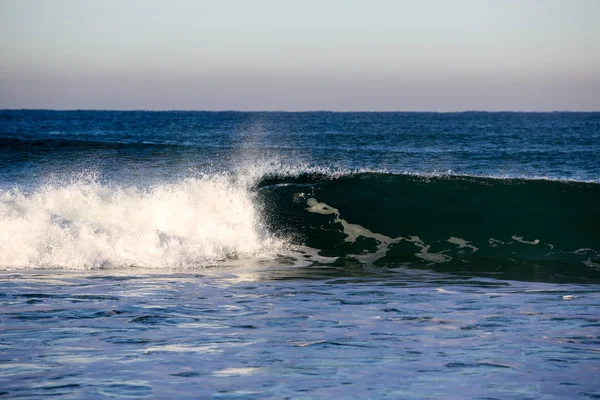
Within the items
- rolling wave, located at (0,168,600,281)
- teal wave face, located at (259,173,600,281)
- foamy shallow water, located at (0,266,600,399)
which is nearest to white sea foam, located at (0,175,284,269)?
rolling wave, located at (0,168,600,281)

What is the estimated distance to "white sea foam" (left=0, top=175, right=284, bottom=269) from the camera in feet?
35.3

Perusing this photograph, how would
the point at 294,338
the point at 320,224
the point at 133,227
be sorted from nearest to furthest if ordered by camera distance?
the point at 294,338
the point at 133,227
the point at 320,224

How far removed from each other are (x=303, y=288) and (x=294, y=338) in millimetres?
2505

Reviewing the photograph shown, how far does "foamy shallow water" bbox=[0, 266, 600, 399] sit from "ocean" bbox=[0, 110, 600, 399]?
2cm

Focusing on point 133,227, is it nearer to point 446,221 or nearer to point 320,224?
point 320,224

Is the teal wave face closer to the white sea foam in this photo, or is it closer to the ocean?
the ocean

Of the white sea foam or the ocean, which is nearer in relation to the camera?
the ocean

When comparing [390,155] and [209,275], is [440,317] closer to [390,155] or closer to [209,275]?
[209,275]

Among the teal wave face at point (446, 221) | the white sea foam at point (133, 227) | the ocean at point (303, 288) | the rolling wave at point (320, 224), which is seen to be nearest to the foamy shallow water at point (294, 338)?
the ocean at point (303, 288)

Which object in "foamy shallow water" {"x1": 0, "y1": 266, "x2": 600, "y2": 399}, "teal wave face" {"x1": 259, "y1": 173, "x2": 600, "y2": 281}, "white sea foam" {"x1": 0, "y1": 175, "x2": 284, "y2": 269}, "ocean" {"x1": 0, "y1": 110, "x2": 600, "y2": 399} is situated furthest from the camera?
"teal wave face" {"x1": 259, "y1": 173, "x2": 600, "y2": 281}

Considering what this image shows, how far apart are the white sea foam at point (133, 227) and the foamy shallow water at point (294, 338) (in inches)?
49.8

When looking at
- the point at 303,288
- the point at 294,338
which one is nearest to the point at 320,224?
the point at 303,288

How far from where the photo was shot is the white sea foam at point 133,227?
35.3 feet

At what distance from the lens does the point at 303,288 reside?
892 centimetres
